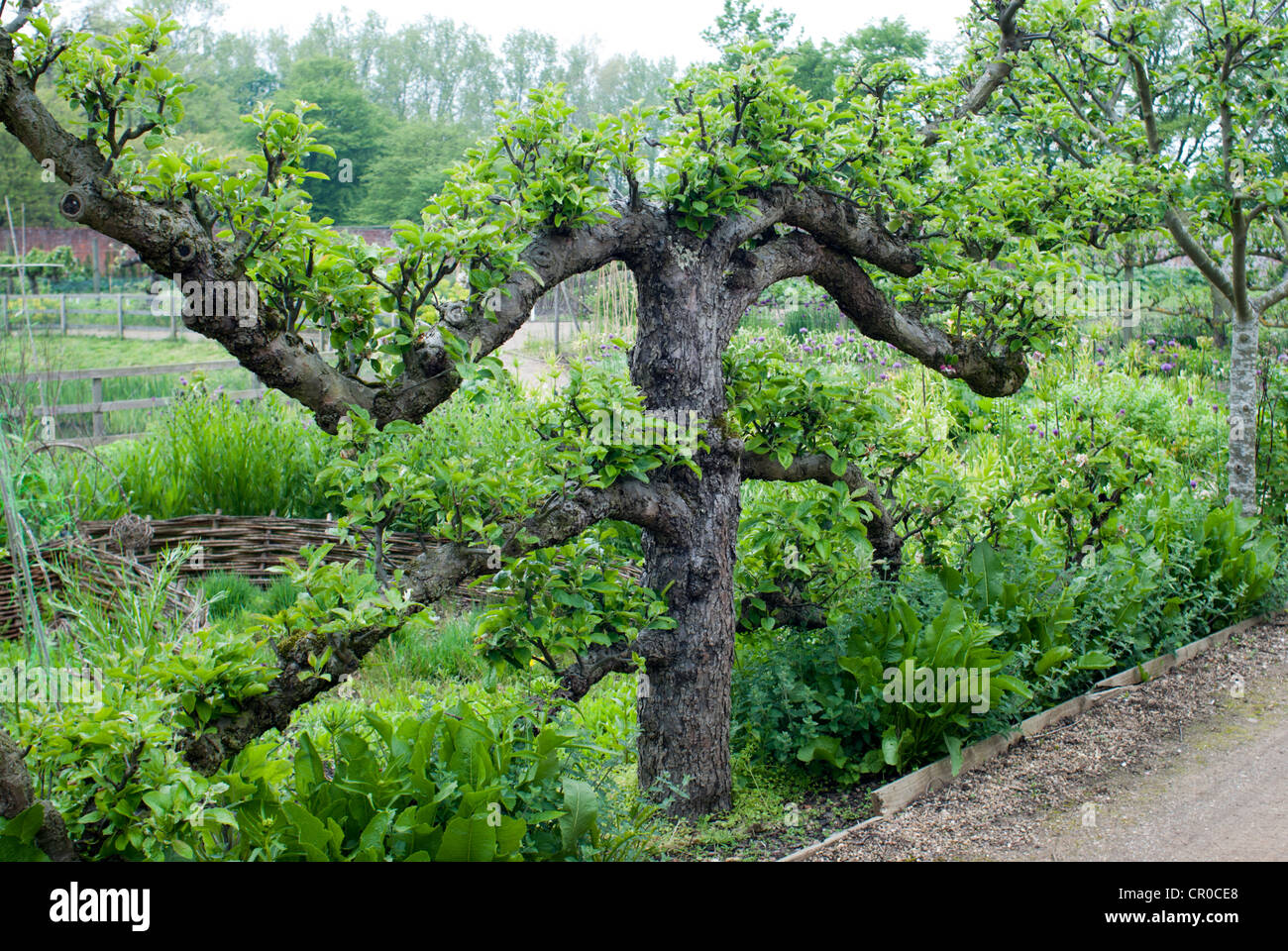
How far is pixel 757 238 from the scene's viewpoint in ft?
13.2

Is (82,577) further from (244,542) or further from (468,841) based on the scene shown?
(468,841)

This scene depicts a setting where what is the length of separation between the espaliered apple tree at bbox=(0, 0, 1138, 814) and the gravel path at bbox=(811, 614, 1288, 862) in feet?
3.03

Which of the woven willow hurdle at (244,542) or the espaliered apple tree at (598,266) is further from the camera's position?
the woven willow hurdle at (244,542)

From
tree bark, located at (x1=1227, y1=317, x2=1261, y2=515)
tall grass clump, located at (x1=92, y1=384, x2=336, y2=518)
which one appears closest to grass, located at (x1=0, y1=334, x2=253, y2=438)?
tall grass clump, located at (x1=92, y1=384, x2=336, y2=518)

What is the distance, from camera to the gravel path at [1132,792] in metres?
3.54

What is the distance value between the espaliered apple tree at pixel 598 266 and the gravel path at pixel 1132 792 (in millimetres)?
922

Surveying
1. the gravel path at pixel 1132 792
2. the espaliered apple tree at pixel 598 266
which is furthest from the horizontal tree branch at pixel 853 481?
the gravel path at pixel 1132 792

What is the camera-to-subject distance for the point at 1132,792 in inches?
158

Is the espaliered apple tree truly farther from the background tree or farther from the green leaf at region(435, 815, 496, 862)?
the background tree

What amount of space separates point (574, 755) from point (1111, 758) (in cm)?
255

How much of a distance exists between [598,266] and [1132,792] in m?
3.07

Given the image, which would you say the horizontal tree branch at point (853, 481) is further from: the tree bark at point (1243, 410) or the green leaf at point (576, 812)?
the tree bark at point (1243, 410)
